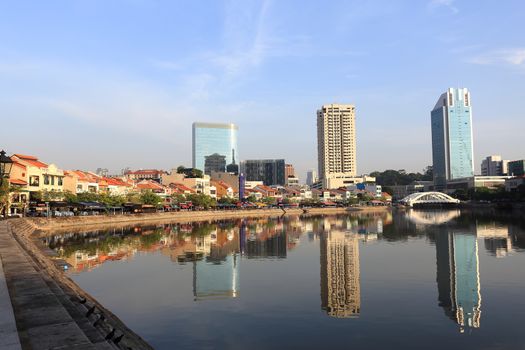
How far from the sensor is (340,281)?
90.0 ft

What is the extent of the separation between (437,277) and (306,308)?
11.9 meters

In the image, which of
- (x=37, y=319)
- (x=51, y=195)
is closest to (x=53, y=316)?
(x=37, y=319)

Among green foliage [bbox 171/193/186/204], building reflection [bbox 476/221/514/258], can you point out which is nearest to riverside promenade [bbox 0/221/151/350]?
building reflection [bbox 476/221/514/258]

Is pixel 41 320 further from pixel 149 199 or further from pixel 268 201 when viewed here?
pixel 268 201

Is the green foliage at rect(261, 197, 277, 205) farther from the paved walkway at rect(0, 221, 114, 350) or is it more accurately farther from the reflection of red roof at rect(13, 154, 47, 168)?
the paved walkway at rect(0, 221, 114, 350)

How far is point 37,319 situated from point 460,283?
76.3 feet

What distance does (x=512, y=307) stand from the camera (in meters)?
20.8

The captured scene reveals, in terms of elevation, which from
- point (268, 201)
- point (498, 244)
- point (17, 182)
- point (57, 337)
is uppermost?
point (17, 182)

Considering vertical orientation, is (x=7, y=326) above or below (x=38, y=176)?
below

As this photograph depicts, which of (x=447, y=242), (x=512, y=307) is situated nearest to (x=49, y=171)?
(x=447, y=242)

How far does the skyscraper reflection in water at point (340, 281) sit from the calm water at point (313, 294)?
0.29 feet

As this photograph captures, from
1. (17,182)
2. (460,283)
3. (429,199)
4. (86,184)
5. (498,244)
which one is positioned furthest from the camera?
(429,199)

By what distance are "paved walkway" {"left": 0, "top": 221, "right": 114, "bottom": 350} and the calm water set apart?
12.7 feet

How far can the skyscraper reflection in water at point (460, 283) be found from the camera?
64.3ft
